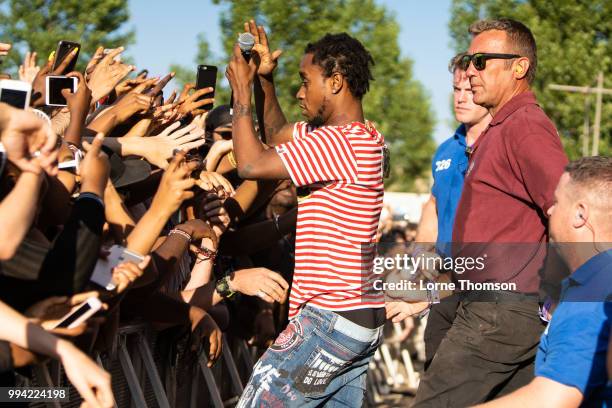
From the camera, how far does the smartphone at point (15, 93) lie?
3.69 m

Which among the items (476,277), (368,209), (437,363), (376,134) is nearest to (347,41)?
(376,134)

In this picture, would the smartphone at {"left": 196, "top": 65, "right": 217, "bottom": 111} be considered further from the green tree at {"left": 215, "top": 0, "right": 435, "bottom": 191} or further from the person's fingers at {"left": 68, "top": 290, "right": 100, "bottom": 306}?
the green tree at {"left": 215, "top": 0, "right": 435, "bottom": 191}

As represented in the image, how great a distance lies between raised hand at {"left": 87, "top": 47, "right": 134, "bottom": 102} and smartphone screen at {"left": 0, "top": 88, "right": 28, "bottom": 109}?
7.98ft

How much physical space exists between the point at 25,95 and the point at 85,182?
37 cm

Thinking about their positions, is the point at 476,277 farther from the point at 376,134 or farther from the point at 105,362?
the point at 105,362

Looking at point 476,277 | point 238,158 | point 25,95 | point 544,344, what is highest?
point 25,95

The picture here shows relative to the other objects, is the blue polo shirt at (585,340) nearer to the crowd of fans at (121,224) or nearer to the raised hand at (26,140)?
the crowd of fans at (121,224)

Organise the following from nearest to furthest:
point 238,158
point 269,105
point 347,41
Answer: point 238,158 → point 347,41 → point 269,105

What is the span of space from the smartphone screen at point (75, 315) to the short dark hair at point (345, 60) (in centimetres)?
203

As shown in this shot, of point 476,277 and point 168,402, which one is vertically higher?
point 476,277

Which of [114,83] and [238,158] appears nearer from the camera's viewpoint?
[238,158]

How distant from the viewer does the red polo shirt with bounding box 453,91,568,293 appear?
4.88 meters

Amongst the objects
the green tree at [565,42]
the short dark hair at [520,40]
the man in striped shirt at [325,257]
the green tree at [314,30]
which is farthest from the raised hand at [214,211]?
the green tree at [565,42]

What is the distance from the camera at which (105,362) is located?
548 cm
